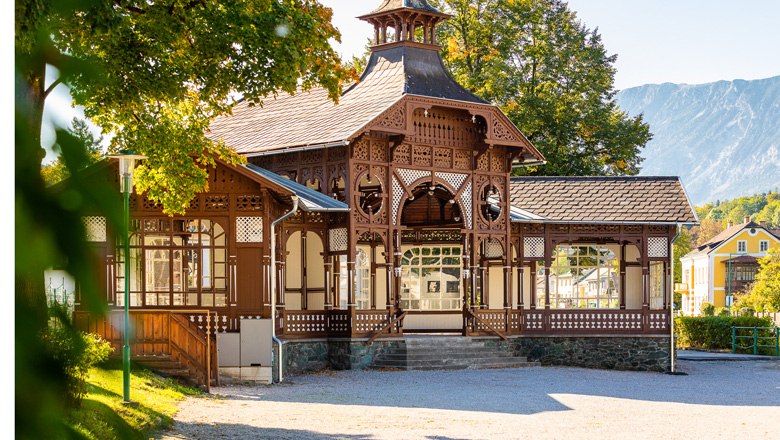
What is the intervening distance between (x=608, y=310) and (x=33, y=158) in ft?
92.0

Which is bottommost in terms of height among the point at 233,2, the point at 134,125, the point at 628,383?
the point at 628,383

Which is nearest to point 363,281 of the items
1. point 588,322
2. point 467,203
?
point 467,203

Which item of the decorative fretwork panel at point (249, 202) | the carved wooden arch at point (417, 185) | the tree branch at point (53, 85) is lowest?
the tree branch at point (53, 85)

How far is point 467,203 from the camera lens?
27328 mm

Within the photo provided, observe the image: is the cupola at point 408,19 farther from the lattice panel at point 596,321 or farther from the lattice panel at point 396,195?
the lattice panel at point 596,321

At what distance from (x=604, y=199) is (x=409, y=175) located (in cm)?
580

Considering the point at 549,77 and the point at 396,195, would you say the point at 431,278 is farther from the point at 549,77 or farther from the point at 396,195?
the point at 549,77

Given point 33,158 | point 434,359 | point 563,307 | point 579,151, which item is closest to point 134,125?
point 434,359

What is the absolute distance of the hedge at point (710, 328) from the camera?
37156 mm

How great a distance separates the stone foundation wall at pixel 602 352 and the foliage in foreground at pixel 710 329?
380 inches

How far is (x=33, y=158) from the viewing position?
956 millimetres

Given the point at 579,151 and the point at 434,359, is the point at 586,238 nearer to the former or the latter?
the point at 434,359

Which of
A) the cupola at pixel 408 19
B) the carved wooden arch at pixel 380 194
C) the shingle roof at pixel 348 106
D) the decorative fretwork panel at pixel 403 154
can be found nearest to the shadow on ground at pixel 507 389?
the carved wooden arch at pixel 380 194
